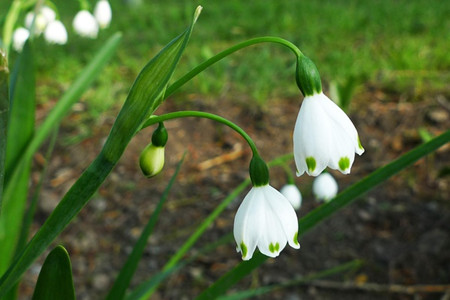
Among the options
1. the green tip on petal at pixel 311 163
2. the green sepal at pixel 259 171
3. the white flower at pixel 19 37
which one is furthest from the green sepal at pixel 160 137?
the white flower at pixel 19 37

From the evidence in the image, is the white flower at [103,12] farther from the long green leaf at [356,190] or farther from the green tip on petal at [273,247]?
the green tip on petal at [273,247]

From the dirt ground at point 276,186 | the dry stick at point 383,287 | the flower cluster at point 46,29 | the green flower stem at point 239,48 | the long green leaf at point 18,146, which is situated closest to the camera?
the green flower stem at point 239,48

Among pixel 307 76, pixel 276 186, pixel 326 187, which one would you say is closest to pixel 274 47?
pixel 276 186

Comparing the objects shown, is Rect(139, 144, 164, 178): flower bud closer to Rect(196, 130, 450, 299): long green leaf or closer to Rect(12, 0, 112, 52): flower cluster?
Rect(196, 130, 450, 299): long green leaf

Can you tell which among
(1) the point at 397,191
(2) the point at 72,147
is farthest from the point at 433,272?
(2) the point at 72,147

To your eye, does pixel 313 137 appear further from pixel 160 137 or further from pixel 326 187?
pixel 326 187

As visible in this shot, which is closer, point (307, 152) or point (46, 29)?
point (307, 152)
